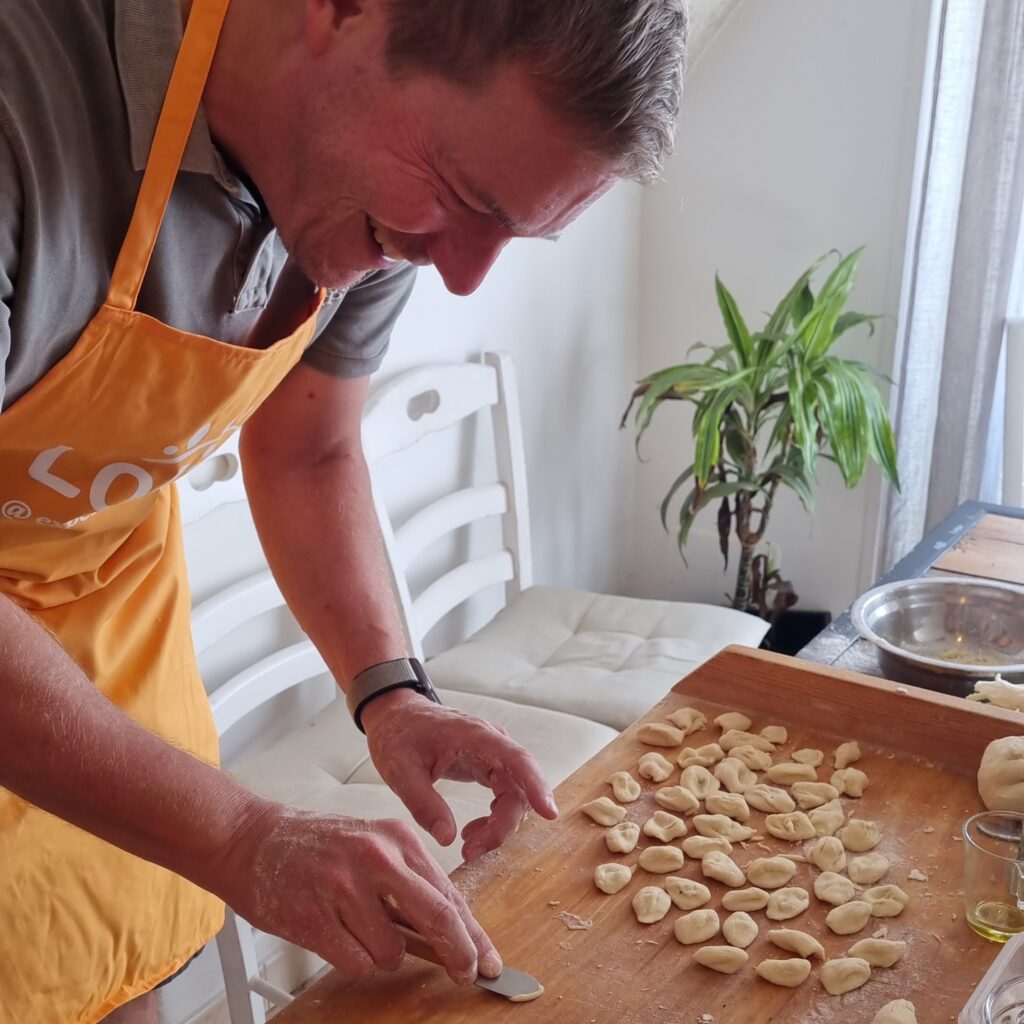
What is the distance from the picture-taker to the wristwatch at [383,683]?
1.11 m

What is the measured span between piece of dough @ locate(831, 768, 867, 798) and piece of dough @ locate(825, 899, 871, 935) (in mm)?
161

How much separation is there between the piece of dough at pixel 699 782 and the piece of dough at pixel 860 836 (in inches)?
4.8

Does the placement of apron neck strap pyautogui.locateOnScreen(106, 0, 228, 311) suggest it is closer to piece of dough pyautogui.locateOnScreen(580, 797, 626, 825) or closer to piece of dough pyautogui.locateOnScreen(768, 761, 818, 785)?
piece of dough pyautogui.locateOnScreen(580, 797, 626, 825)

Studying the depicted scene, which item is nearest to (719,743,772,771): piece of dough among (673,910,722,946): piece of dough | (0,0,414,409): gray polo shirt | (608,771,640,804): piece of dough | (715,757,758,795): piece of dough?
(715,757,758,795): piece of dough

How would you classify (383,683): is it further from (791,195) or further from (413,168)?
(791,195)

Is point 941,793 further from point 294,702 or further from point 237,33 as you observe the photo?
point 294,702

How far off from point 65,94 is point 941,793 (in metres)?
0.92

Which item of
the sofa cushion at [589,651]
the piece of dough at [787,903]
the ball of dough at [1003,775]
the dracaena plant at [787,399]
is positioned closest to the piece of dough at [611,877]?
the piece of dough at [787,903]

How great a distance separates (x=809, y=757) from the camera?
3.67 ft

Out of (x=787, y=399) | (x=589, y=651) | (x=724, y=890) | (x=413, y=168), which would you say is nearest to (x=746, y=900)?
(x=724, y=890)

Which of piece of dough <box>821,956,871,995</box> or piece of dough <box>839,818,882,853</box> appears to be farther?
piece of dough <box>839,818,882,853</box>

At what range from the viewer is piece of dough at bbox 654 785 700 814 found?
3.47ft

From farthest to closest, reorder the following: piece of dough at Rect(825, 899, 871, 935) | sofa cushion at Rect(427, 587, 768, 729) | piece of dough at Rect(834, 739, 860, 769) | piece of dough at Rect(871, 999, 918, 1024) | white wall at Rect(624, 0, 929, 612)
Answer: white wall at Rect(624, 0, 929, 612), sofa cushion at Rect(427, 587, 768, 729), piece of dough at Rect(834, 739, 860, 769), piece of dough at Rect(825, 899, 871, 935), piece of dough at Rect(871, 999, 918, 1024)

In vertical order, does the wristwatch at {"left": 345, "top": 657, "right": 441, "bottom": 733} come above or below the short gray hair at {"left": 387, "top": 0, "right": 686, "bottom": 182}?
below
